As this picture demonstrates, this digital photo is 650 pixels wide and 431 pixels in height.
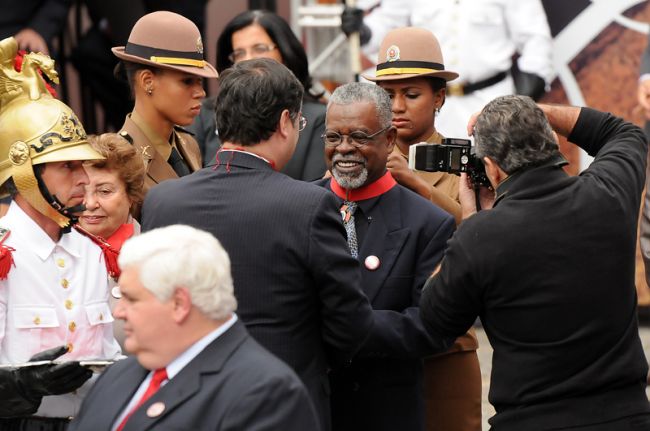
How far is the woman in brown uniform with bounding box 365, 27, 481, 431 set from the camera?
497 centimetres

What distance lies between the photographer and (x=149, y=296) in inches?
127

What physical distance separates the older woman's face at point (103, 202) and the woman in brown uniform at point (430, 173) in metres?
1.02

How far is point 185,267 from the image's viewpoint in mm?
3201

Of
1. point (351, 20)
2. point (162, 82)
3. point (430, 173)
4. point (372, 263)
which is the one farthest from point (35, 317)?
point (351, 20)

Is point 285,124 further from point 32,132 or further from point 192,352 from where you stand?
point 192,352

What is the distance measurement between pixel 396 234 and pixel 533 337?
760mm

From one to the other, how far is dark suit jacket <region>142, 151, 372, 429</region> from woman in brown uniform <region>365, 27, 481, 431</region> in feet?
2.94

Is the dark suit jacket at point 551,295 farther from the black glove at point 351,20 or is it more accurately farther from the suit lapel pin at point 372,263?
the black glove at point 351,20

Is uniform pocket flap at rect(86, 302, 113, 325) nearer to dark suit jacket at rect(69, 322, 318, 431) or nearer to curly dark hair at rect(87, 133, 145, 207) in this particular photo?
curly dark hair at rect(87, 133, 145, 207)

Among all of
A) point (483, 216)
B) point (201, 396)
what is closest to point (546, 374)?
point (483, 216)

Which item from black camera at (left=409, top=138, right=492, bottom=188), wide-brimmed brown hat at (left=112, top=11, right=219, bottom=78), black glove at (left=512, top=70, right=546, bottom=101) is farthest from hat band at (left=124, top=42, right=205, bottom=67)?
black glove at (left=512, top=70, right=546, bottom=101)

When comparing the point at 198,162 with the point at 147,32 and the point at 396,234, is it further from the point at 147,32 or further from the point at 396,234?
the point at 396,234

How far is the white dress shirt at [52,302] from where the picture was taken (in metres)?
4.12

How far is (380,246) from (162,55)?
1.38 meters
